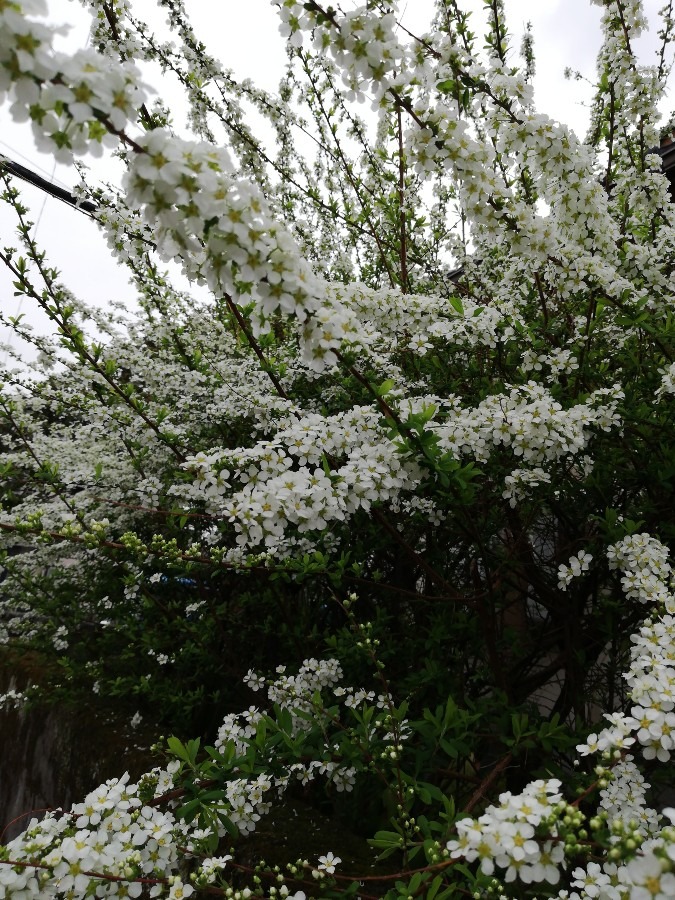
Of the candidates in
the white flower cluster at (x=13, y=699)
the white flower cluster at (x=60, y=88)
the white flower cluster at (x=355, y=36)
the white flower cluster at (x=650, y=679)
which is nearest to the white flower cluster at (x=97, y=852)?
the white flower cluster at (x=650, y=679)

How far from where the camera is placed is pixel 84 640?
192 inches

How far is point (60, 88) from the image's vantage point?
41.9 inches

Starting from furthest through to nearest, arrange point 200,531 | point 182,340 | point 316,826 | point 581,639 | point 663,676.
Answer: point 182,340 → point 200,531 → point 581,639 → point 316,826 → point 663,676

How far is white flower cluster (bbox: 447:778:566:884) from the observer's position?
42.9 inches

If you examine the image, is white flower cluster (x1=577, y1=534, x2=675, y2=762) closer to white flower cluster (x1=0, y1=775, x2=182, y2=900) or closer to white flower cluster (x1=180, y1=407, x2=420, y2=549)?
white flower cluster (x1=180, y1=407, x2=420, y2=549)

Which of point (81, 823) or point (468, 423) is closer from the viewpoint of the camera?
point (81, 823)

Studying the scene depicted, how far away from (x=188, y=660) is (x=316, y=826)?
1573mm

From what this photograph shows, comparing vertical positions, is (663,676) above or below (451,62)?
below

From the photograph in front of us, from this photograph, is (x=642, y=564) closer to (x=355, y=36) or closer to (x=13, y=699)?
(x=355, y=36)

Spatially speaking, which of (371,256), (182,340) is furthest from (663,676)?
(371,256)

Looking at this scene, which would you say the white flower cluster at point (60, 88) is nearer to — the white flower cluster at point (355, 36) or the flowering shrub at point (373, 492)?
the flowering shrub at point (373, 492)

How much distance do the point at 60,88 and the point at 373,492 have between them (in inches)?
59.5

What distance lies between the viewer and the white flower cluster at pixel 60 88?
99cm

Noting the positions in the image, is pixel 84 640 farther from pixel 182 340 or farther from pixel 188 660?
pixel 182 340
